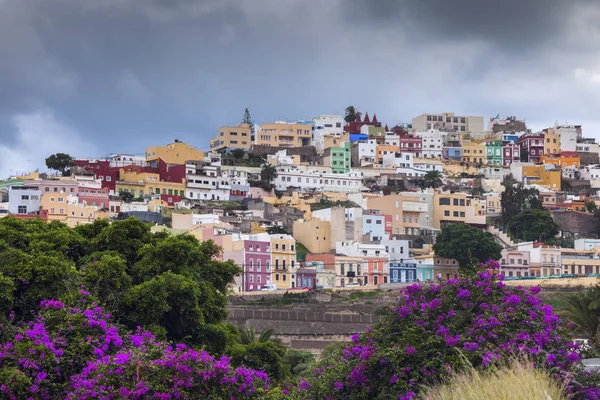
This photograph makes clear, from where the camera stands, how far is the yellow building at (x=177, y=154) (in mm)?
107188

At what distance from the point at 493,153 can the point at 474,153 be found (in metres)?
2.00

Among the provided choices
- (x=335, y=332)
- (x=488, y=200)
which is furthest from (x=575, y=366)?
(x=488, y=200)

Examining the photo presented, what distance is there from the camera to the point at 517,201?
9706cm

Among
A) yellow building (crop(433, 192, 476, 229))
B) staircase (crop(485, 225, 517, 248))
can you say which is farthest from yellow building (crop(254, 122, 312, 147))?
staircase (crop(485, 225, 517, 248))

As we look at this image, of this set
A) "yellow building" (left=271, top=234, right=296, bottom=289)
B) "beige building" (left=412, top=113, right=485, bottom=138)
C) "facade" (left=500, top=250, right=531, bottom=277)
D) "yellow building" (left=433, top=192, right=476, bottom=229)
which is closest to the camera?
"yellow building" (left=271, top=234, right=296, bottom=289)

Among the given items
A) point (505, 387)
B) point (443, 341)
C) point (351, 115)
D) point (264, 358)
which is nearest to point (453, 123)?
point (351, 115)

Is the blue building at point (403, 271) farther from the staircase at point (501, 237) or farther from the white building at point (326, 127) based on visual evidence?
the white building at point (326, 127)

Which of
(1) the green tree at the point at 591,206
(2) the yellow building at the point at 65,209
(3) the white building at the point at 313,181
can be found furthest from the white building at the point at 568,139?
(2) the yellow building at the point at 65,209

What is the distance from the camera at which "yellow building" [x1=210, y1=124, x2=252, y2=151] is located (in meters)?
120

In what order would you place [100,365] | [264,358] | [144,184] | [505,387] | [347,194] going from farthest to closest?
[347,194]
[144,184]
[264,358]
[100,365]
[505,387]

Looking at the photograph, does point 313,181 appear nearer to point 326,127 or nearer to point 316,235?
point 326,127

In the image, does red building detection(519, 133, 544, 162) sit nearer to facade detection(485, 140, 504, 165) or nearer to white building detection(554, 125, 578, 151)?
white building detection(554, 125, 578, 151)

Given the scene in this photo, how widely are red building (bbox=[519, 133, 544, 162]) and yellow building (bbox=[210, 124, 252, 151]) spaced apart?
99.9ft

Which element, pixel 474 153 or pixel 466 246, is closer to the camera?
pixel 466 246
